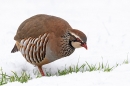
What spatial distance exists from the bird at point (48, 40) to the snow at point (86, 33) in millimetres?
440

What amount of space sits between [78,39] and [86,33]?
284 cm

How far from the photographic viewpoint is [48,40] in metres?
5.87

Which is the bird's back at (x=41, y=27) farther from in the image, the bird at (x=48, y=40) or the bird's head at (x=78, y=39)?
the bird's head at (x=78, y=39)

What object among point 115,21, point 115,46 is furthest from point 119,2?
point 115,46

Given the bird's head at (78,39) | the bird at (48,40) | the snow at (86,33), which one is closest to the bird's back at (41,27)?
the bird at (48,40)

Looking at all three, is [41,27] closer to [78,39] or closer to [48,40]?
[48,40]

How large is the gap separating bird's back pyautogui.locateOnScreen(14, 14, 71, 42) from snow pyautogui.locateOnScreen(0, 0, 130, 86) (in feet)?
2.12

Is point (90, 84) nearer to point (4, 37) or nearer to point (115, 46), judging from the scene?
point (115, 46)

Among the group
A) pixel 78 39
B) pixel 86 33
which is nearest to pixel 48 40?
pixel 78 39

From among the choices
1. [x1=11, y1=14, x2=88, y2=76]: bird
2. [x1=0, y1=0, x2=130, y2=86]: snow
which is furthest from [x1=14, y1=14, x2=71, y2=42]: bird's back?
[x1=0, y1=0, x2=130, y2=86]: snow

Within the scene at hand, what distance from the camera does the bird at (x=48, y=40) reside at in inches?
231

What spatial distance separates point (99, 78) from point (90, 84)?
24 cm

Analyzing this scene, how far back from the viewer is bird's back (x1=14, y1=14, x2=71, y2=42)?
19.5ft

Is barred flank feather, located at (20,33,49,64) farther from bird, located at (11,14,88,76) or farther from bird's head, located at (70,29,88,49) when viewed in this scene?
bird's head, located at (70,29,88,49)
